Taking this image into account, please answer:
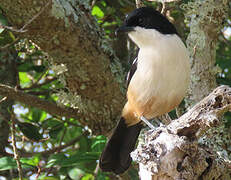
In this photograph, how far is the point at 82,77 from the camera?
4344 millimetres

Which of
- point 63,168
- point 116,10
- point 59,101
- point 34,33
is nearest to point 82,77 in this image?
point 59,101

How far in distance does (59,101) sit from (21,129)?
64cm

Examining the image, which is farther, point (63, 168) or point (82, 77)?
point (82, 77)

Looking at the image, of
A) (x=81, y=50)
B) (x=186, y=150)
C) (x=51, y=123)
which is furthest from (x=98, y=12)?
(x=186, y=150)

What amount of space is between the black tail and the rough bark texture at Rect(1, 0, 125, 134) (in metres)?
0.20

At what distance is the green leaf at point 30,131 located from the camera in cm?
465

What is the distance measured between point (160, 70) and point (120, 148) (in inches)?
45.4

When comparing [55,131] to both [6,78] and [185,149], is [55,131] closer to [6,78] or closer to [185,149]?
[6,78]

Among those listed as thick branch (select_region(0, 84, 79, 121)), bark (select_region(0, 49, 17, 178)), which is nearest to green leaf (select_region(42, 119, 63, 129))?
bark (select_region(0, 49, 17, 178))

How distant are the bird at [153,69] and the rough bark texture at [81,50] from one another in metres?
0.37

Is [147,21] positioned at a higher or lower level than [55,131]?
higher

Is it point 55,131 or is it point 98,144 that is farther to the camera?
point 55,131

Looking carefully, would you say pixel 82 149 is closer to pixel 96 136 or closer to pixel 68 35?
pixel 96 136

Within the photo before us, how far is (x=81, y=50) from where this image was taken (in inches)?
167
